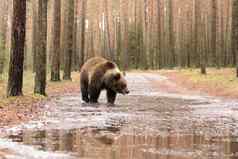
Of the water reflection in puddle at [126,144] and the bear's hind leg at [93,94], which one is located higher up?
the water reflection in puddle at [126,144]

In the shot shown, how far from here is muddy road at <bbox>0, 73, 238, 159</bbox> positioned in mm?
7750

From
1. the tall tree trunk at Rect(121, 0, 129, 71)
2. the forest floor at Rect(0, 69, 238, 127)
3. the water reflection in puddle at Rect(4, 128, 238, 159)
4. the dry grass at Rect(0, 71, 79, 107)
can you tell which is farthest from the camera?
the tall tree trunk at Rect(121, 0, 129, 71)

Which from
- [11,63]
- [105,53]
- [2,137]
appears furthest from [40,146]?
[105,53]

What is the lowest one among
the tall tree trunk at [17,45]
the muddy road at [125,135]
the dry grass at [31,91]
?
the dry grass at [31,91]

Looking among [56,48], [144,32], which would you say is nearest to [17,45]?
[56,48]

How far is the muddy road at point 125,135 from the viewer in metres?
7.75

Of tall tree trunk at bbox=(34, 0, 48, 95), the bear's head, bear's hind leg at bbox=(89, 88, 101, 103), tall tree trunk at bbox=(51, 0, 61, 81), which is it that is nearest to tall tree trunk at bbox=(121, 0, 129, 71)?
tall tree trunk at bbox=(51, 0, 61, 81)

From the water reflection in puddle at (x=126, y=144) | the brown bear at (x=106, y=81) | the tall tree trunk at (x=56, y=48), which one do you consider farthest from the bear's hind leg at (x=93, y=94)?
the tall tree trunk at (x=56, y=48)

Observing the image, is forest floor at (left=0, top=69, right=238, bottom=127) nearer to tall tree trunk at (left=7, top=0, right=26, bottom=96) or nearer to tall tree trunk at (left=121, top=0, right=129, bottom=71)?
tall tree trunk at (left=7, top=0, right=26, bottom=96)

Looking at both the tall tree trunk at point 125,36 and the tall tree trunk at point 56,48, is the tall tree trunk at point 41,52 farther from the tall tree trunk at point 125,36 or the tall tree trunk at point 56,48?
the tall tree trunk at point 125,36

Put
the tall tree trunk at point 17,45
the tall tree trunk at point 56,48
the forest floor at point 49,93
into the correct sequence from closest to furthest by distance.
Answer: the forest floor at point 49,93
the tall tree trunk at point 17,45
the tall tree trunk at point 56,48

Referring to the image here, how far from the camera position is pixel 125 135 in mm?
9844

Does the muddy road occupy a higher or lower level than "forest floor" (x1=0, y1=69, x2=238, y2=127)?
higher

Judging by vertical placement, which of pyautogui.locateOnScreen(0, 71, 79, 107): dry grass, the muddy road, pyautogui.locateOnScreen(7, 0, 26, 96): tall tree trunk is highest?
pyautogui.locateOnScreen(7, 0, 26, 96): tall tree trunk
